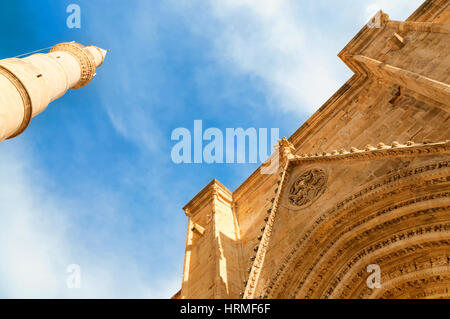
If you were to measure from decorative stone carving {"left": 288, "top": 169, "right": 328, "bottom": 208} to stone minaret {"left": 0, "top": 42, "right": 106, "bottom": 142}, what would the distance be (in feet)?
24.5

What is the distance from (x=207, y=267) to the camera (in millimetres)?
8914

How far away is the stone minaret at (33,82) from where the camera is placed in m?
9.58

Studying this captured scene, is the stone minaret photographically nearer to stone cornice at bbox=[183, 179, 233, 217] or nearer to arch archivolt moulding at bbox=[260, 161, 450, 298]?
stone cornice at bbox=[183, 179, 233, 217]

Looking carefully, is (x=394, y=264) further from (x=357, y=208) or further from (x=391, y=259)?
(x=357, y=208)

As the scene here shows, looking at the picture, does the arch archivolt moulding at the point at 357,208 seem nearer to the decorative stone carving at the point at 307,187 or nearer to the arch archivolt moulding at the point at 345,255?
the arch archivolt moulding at the point at 345,255

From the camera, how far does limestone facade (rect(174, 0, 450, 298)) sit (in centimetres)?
609

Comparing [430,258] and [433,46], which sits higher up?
[433,46]

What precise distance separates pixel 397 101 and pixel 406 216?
381 centimetres

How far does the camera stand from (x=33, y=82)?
10891mm

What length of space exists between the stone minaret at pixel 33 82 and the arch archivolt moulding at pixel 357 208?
7729 mm

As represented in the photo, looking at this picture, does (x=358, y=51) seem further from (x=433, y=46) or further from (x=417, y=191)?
(x=417, y=191)

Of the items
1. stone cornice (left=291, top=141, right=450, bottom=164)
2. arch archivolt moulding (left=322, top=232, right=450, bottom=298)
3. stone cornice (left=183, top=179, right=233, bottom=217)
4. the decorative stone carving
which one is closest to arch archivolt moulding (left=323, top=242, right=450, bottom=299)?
arch archivolt moulding (left=322, top=232, right=450, bottom=298)

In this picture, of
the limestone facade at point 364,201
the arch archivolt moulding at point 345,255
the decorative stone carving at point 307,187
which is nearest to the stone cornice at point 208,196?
the limestone facade at point 364,201
